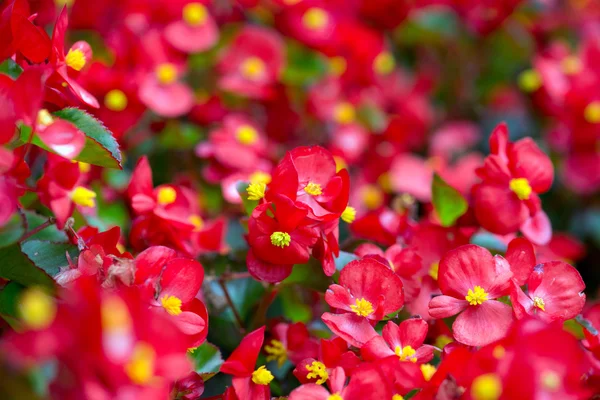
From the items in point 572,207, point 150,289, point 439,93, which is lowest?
point 572,207

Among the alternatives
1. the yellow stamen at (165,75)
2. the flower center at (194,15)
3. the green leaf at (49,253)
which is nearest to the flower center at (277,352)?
the green leaf at (49,253)

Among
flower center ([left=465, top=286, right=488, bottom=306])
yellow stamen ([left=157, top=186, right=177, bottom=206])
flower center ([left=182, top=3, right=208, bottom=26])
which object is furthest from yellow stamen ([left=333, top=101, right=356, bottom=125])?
flower center ([left=465, top=286, right=488, bottom=306])

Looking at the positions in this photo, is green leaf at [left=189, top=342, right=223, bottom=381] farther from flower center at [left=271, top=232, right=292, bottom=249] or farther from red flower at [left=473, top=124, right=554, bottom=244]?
red flower at [left=473, top=124, right=554, bottom=244]

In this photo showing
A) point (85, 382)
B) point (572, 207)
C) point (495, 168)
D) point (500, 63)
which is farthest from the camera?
point (500, 63)

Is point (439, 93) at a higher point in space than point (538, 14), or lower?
lower

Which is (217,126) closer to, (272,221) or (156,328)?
(272,221)

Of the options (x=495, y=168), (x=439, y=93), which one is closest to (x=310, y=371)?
(x=495, y=168)
